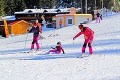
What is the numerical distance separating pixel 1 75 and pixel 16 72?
657 millimetres

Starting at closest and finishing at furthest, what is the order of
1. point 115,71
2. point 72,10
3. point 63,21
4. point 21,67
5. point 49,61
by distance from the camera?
point 115,71 < point 21,67 < point 49,61 < point 63,21 < point 72,10

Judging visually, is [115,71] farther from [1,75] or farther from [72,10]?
[72,10]

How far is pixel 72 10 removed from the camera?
51938 mm

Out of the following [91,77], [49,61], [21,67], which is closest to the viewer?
[91,77]

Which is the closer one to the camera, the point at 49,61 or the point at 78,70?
the point at 78,70

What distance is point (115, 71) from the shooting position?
9.61 m

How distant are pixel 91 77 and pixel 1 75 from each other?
310 centimetres

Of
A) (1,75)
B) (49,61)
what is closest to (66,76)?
(1,75)

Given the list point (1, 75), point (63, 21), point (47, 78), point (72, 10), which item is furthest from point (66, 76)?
point (72, 10)

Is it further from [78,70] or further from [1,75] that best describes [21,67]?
[78,70]

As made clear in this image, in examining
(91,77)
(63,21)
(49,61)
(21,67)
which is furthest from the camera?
(63,21)

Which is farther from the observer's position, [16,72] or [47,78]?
[16,72]

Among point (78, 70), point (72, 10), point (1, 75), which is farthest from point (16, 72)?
point (72, 10)

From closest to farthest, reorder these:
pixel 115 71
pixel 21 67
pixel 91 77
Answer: pixel 91 77 < pixel 115 71 < pixel 21 67
